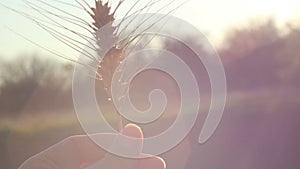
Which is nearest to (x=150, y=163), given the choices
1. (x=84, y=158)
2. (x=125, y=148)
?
(x=125, y=148)

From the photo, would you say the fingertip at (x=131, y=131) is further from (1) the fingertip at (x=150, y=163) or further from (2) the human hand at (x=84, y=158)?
(1) the fingertip at (x=150, y=163)

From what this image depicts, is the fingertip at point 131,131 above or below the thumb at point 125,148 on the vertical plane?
above

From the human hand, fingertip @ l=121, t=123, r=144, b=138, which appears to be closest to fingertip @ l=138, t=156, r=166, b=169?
the human hand

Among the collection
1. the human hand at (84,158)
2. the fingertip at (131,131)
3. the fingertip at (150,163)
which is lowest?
the human hand at (84,158)

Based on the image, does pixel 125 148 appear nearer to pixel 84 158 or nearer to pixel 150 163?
pixel 150 163

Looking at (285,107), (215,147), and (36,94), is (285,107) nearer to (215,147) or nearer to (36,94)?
(215,147)

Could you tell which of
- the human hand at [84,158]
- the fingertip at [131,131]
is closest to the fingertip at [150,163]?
the human hand at [84,158]

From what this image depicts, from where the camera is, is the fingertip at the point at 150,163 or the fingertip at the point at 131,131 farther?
the fingertip at the point at 150,163

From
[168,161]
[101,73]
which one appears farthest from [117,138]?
[168,161]
